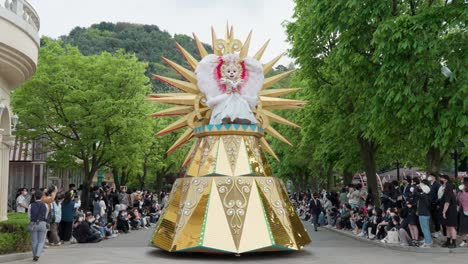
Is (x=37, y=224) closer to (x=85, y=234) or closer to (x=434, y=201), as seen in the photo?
(x=85, y=234)

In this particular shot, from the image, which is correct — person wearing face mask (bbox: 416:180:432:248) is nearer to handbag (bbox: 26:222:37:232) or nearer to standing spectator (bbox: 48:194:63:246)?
handbag (bbox: 26:222:37:232)

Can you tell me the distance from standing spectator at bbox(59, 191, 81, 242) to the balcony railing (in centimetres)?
603

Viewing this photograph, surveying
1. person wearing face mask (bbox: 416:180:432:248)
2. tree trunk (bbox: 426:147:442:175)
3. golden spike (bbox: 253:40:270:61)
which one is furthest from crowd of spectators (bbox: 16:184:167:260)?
tree trunk (bbox: 426:147:442:175)

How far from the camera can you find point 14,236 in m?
13.5

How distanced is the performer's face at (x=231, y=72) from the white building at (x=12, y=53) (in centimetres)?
567

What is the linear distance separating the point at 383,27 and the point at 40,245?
34.1ft

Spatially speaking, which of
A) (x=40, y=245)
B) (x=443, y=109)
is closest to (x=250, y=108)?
(x=443, y=109)

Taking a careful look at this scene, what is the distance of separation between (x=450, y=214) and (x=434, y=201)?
1458 millimetres

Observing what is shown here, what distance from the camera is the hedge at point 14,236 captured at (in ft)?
43.0

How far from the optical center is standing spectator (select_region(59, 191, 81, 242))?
60.8ft

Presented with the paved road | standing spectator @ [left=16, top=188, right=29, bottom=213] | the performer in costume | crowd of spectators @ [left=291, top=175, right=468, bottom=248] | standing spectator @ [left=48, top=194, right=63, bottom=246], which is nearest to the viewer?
Result: the paved road

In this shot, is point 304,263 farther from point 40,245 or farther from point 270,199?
point 40,245

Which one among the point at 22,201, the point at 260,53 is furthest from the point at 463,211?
the point at 22,201

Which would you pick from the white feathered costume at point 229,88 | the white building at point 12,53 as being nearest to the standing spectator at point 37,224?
the white building at point 12,53
